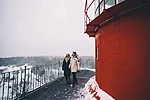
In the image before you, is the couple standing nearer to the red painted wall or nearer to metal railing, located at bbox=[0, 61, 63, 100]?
metal railing, located at bbox=[0, 61, 63, 100]

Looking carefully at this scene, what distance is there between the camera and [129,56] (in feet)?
15.3

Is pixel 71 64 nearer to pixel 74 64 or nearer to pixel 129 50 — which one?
pixel 74 64

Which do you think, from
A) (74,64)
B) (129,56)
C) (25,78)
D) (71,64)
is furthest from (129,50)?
(25,78)

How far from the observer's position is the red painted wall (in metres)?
4.15

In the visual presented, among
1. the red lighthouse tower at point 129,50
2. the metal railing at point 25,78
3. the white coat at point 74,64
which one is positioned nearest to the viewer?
the red lighthouse tower at point 129,50

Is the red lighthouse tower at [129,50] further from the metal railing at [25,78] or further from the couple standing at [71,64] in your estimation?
the metal railing at [25,78]

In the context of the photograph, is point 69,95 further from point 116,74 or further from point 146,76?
point 146,76

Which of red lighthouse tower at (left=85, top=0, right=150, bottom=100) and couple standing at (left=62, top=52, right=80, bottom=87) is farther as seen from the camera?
couple standing at (left=62, top=52, right=80, bottom=87)

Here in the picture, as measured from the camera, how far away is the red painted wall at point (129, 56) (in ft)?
13.6

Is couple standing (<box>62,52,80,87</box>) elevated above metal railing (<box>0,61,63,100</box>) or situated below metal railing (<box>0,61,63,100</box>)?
above

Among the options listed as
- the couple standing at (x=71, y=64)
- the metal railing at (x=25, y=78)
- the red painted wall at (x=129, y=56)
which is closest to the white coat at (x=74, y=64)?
the couple standing at (x=71, y=64)

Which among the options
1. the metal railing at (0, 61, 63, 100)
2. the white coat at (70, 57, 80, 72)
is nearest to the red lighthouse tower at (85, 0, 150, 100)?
the white coat at (70, 57, 80, 72)

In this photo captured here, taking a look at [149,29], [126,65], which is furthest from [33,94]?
[149,29]

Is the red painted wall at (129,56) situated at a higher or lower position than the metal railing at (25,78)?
higher
